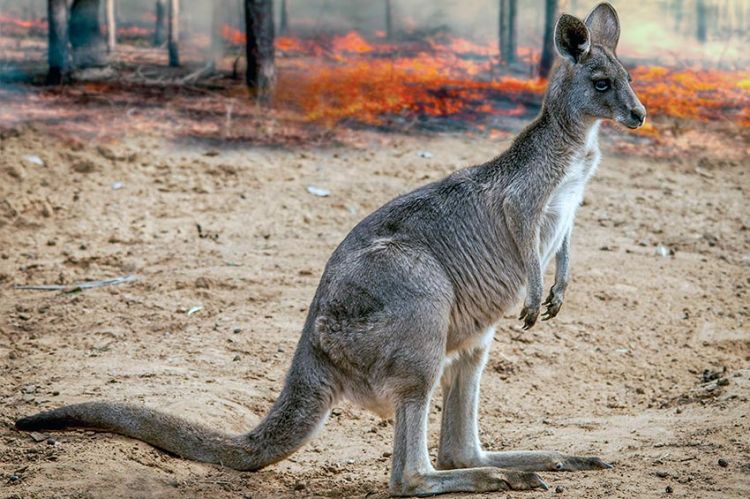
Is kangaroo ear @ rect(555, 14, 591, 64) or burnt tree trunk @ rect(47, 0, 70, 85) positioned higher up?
kangaroo ear @ rect(555, 14, 591, 64)

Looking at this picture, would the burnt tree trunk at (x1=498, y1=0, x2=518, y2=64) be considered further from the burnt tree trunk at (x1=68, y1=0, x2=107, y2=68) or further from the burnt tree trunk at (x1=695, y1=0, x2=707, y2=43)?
the burnt tree trunk at (x1=68, y1=0, x2=107, y2=68)

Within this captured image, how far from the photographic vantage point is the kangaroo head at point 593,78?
5.37m

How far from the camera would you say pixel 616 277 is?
8672mm

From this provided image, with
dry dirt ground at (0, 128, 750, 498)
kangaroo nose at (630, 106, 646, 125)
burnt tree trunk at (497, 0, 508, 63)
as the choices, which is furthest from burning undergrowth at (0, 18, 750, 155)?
kangaroo nose at (630, 106, 646, 125)

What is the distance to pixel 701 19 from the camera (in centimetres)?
1391

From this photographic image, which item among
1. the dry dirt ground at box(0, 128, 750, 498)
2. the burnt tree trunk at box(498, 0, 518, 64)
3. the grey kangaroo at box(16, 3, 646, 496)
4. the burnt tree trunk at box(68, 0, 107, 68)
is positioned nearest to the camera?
the grey kangaroo at box(16, 3, 646, 496)

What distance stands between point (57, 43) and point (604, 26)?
8083 millimetres

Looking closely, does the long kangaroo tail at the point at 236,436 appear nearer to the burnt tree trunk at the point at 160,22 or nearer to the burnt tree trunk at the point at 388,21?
the burnt tree trunk at the point at 160,22

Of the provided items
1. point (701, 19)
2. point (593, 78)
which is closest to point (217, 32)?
point (701, 19)

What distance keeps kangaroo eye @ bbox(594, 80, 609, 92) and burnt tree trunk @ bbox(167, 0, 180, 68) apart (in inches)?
316

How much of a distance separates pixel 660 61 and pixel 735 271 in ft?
17.6

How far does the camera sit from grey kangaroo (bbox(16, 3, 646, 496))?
487 cm

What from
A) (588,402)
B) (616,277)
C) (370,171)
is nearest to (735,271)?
(616,277)

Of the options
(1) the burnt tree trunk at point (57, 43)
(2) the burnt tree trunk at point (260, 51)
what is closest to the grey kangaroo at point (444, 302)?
(2) the burnt tree trunk at point (260, 51)
